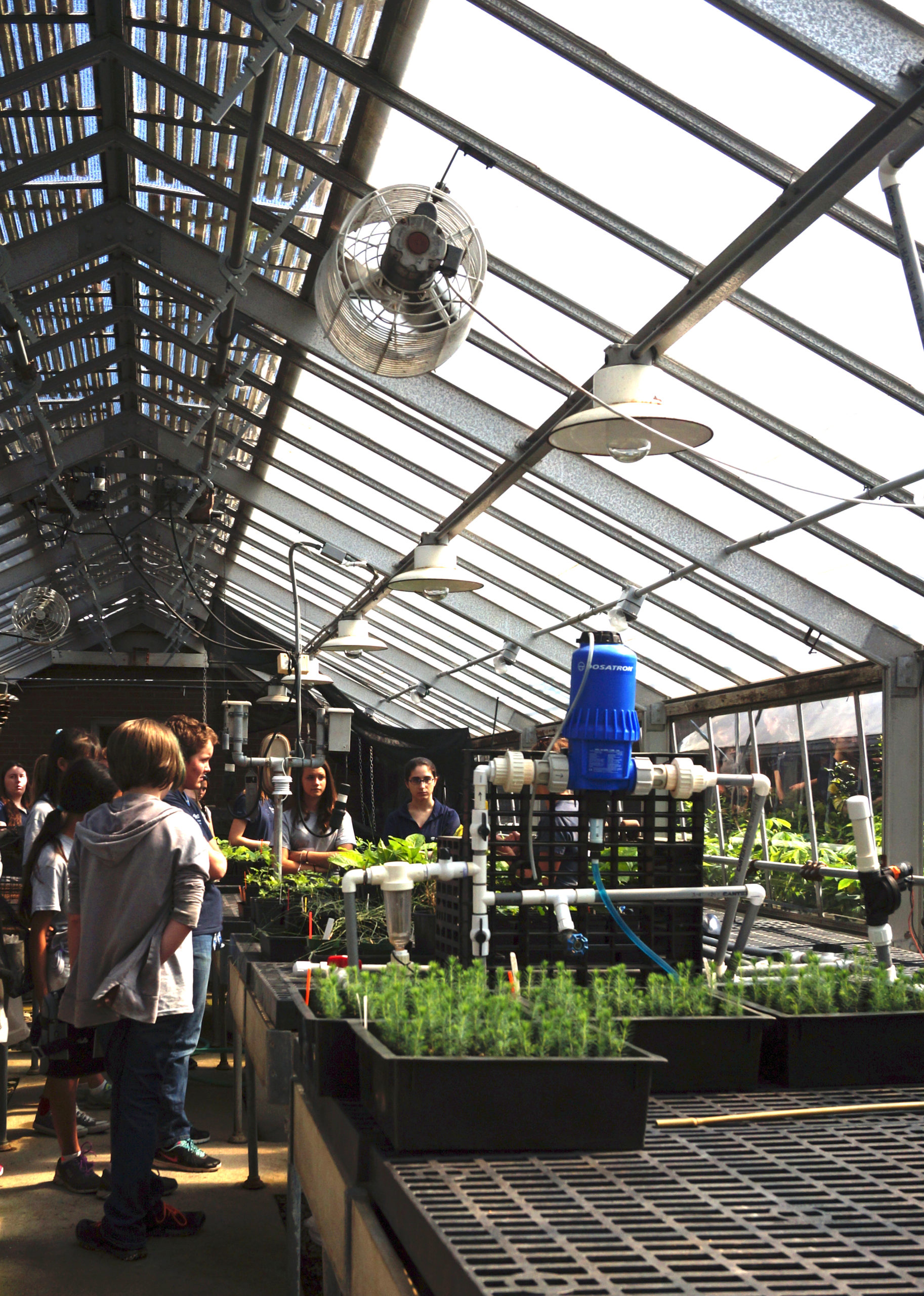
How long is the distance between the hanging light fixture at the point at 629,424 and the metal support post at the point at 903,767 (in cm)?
350

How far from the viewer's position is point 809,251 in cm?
390

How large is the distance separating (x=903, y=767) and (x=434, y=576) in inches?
114

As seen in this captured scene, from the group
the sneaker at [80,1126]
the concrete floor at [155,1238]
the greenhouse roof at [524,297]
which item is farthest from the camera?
the sneaker at [80,1126]

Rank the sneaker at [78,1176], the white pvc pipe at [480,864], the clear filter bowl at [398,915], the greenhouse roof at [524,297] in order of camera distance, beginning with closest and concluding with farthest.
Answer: the white pvc pipe at [480,864]
the clear filter bowl at [398,915]
the greenhouse roof at [524,297]
the sneaker at [78,1176]

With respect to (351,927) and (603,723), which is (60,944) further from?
(603,723)

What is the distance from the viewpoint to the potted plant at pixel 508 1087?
1426 mm

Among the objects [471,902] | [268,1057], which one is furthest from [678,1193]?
[268,1057]

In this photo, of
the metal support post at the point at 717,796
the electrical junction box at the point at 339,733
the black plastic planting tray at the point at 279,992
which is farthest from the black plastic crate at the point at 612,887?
the electrical junction box at the point at 339,733

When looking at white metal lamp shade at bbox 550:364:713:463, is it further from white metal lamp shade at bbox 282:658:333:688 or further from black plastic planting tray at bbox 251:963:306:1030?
white metal lamp shade at bbox 282:658:333:688

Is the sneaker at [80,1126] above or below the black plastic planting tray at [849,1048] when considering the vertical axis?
below

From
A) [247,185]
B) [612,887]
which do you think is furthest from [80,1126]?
Answer: [247,185]

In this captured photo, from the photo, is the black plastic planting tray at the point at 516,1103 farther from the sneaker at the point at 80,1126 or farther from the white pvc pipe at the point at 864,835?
the sneaker at the point at 80,1126

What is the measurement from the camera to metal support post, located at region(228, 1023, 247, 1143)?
166 inches

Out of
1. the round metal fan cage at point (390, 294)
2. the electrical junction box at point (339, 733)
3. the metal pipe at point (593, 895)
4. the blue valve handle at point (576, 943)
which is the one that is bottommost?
the blue valve handle at point (576, 943)
